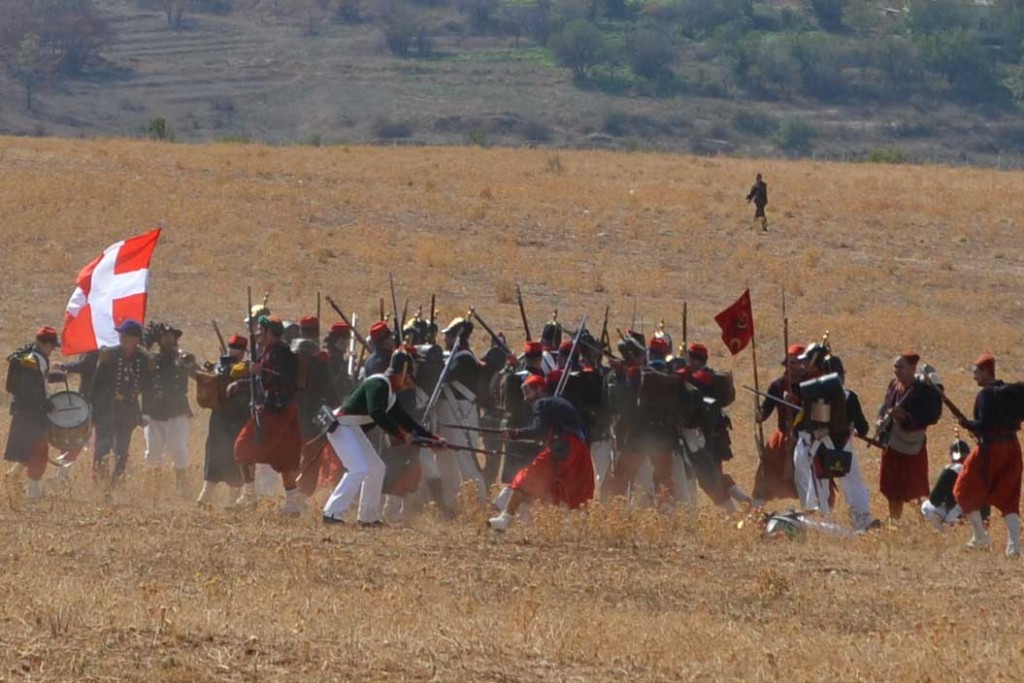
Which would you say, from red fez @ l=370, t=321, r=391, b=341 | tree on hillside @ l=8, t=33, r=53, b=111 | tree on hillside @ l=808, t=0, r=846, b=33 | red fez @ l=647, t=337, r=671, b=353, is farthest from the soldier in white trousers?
tree on hillside @ l=808, t=0, r=846, b=33

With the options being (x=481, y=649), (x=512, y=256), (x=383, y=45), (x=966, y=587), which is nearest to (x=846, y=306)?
(x=512, y=256)

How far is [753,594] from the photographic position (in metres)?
11.8

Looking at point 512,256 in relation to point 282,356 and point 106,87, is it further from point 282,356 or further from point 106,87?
point 106,87

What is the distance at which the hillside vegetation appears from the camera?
92.1 metres

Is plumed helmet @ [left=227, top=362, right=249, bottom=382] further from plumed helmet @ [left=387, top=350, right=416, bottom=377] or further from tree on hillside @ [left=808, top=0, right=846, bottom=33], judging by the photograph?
tree on hillside @ [left=808, top=0, right=846, bottom=33]

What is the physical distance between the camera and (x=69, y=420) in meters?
16.1

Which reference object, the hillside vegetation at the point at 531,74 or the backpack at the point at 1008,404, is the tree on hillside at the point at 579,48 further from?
the backpack at the point at 1008,404

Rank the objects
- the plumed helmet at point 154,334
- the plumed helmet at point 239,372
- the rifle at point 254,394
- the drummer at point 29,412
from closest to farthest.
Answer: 1. the rifle at point 254,394
2. the plumed helmet at point 239,372
3. the drummer at point 29,412
4. the plumed helmet at point 154,334

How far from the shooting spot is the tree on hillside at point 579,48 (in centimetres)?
10662

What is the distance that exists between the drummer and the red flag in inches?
221

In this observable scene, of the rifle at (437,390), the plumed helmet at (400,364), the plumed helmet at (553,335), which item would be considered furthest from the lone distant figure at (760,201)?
the plumed helmet at (400,364)

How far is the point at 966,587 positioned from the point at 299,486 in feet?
18.1

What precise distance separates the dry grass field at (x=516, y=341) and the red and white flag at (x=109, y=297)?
1.20m

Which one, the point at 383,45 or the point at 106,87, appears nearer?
the point at 106,87
